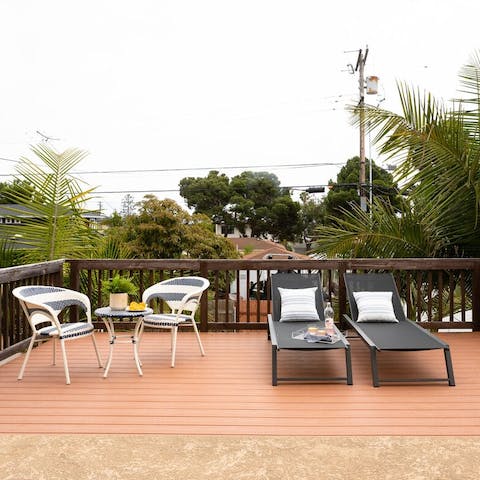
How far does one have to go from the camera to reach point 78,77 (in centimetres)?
3078

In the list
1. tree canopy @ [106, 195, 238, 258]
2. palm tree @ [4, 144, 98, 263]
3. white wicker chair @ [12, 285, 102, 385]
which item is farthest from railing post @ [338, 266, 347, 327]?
tree canopy @ [106, 195, 238, 258]

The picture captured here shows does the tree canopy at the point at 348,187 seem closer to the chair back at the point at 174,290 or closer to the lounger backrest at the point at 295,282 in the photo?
the lounger backrest at the point at 295,282

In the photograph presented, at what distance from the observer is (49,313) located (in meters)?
5.02

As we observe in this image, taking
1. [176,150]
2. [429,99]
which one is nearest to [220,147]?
[176,150]

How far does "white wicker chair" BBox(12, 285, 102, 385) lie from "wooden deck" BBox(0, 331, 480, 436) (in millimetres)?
357

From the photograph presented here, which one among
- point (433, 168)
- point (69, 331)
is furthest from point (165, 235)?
point (69, 331)

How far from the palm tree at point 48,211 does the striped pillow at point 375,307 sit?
144 inches

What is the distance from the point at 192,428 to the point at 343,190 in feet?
103

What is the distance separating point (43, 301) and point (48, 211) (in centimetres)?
218

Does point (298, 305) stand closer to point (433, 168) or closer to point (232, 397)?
point (232, 397)

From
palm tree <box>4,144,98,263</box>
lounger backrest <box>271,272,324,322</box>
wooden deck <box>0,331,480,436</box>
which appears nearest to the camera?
wooden deck <box>0,331,480,436</box>

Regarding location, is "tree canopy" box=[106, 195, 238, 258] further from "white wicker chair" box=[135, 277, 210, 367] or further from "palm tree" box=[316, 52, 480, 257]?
"white wicker chair" box=[135, 277, 210, 367]

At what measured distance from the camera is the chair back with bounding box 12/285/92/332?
5.03 m

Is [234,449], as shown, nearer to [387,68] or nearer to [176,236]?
[176,236]
